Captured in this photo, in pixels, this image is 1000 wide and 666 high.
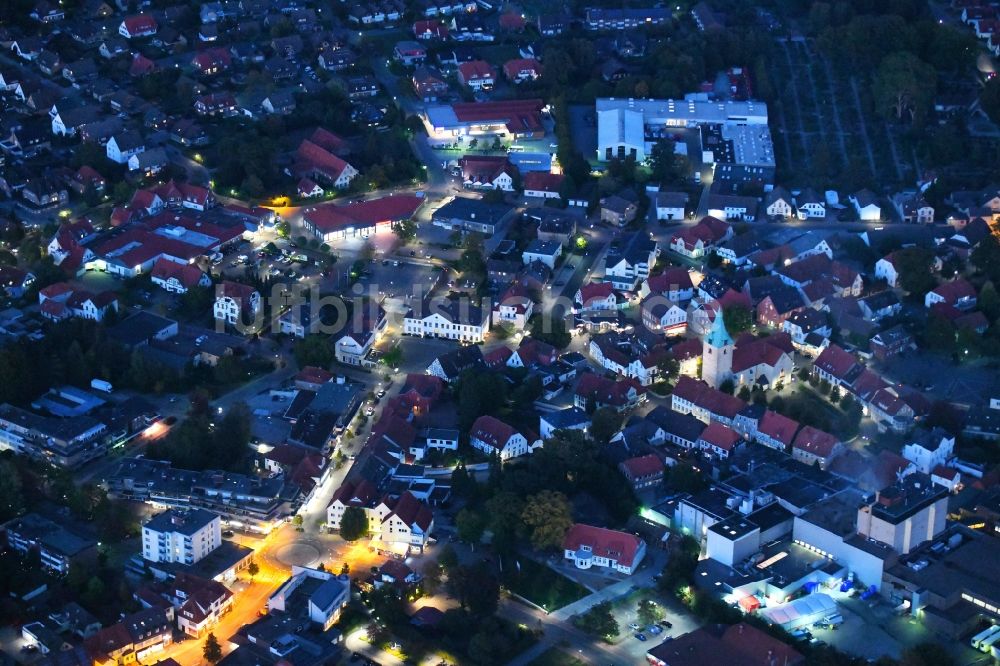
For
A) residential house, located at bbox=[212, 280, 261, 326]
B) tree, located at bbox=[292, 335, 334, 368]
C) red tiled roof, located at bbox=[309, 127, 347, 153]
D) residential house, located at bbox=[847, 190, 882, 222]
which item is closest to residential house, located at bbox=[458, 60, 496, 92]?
red tiled roof, located at bbox=[309, 127, 347, 153]

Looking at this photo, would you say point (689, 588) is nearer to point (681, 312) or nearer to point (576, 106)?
point (681, 312)

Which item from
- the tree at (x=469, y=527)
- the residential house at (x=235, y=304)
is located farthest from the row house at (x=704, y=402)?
the residential house at (x=235, y=304)

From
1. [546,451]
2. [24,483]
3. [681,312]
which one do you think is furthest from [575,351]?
[24,483]

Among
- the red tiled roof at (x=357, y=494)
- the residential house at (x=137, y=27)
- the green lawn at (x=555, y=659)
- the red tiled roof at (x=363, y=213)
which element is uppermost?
the residential house at (x=137, y=27)

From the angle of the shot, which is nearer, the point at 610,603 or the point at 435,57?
the point at 610,603

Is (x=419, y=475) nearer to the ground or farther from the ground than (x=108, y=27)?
nearer to the ground

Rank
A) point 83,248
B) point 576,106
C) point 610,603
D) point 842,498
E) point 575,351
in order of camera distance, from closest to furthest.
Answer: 1. point 610,603
2. point 842,498
3. point 575,351
4. point 83,248
5. point 576,106

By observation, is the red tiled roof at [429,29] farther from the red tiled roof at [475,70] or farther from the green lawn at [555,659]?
the green lawn at [555,659]
